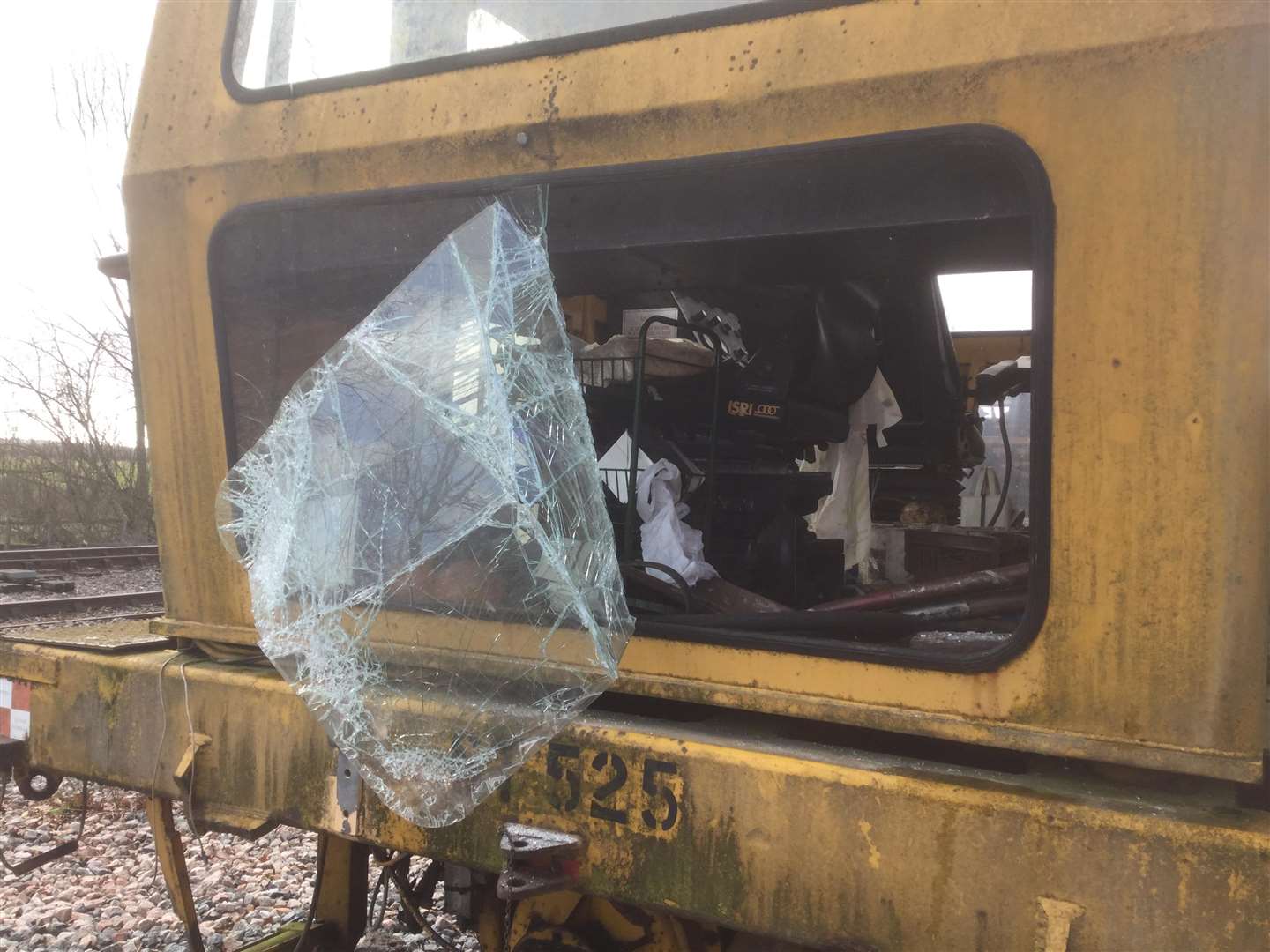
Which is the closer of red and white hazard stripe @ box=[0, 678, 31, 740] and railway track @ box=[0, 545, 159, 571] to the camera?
red and white hazard stripe @ box=[0, 678, 31, 740]

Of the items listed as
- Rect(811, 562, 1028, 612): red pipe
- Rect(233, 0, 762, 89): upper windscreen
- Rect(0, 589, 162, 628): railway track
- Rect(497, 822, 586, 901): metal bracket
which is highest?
Rect(233, 0, 762, 89): upper windscreen

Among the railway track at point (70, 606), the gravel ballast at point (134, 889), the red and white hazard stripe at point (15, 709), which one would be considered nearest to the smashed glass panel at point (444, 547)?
the red and white hazard stripe at point (15, 709)

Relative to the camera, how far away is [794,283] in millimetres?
2191

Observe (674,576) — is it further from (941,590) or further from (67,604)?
(67,604)

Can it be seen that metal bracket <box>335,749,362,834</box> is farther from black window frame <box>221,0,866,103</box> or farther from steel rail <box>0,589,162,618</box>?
steel rail <box>0,589,162,618</box>

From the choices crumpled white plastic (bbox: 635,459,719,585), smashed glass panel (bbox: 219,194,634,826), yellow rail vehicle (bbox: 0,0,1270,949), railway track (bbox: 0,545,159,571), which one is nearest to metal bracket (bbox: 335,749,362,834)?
yellow rail vehicle (bbox: 0,0,1270,949)

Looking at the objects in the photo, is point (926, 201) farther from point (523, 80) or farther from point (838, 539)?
point (838, 539)

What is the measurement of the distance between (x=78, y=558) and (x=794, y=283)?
9012 millimetres

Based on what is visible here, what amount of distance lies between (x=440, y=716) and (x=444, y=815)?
167mm

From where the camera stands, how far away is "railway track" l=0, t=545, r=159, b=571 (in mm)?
8703

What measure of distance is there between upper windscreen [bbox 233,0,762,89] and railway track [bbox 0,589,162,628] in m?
4.44

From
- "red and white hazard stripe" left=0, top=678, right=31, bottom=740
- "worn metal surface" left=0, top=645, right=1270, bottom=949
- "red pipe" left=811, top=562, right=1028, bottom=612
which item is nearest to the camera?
"worn metal surface" left=0, top=645, right=1270, bottom=949

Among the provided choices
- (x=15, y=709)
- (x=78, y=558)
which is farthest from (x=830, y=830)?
(x=78, y=558)

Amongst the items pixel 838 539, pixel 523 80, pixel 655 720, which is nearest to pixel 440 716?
pixel 655 720
